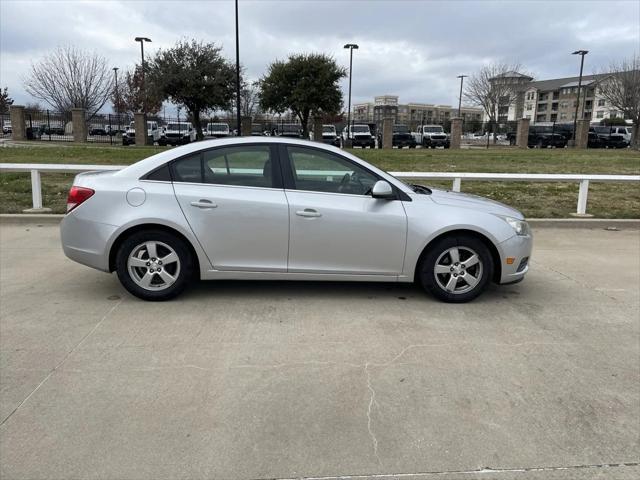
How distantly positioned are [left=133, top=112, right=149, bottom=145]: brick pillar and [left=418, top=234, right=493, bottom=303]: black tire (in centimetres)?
3401

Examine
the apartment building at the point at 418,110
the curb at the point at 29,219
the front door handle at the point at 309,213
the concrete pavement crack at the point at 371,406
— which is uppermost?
the apartment building at the point at 418,110

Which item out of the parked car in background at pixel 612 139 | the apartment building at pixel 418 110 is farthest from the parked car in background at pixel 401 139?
the apartment building at pixel 418 110

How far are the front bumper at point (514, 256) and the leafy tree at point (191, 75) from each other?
106ft

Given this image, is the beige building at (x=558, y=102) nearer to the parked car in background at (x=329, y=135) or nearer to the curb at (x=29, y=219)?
the parked car in background at (x=329, y=135)

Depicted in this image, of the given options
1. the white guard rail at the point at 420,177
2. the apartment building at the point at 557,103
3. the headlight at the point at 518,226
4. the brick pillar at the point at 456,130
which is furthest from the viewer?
the apartment building at the point at 557,103

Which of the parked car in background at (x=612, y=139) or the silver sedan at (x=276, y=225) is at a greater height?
the parked car in background at (x=612, y=139)

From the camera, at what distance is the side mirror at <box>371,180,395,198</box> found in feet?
16.5

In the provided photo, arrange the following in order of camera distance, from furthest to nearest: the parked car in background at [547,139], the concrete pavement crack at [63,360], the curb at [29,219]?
the parked car in background at [547,139] → the curb at [29,219] → the concrete pavement crack at [63,360]

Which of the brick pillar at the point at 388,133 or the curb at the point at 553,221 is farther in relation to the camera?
the brick pillar at the point at 388,133

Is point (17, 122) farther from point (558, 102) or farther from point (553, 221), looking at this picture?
point (558, 102)

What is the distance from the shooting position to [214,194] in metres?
5.07

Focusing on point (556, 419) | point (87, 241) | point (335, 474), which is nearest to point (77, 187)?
point (87, 241)

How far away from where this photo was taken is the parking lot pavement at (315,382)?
287 centimetres

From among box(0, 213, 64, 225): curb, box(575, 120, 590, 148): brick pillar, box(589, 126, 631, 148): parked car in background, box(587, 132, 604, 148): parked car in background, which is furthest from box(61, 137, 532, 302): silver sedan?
box(589, 126, 631, 148): parked car in background
